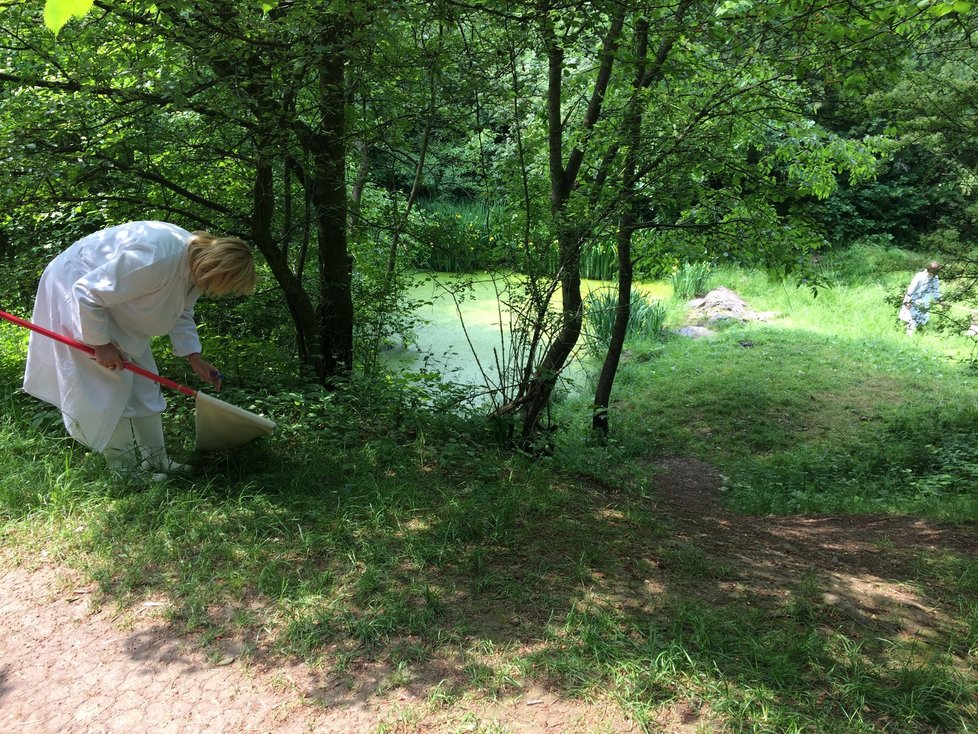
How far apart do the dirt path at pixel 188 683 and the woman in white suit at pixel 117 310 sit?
2.82 ft

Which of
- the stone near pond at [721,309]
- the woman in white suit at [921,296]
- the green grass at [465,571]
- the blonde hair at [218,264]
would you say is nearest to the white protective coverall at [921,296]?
the woman in white suit at [921,296]

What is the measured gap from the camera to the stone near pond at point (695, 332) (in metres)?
12.9

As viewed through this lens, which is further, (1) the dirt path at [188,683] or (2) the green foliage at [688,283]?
(2) the green foliage at [688,283]

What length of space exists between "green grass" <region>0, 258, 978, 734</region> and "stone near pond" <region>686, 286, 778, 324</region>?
8237mm

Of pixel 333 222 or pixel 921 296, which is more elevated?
pixel 333 222

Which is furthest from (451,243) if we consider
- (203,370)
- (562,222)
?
(203,370)

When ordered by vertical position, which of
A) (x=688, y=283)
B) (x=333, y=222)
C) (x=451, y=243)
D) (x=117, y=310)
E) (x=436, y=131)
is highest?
(x=436, y=131)

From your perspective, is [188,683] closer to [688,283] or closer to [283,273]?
[283,273]

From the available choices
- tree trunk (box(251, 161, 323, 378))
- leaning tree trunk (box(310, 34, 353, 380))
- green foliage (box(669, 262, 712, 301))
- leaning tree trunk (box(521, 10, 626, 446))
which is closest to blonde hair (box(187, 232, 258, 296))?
tree trunk (box(251, 161, 323, 378))

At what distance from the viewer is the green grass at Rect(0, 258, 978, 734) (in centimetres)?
246

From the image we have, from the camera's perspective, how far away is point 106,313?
3.60 metres

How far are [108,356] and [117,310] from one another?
24 cm

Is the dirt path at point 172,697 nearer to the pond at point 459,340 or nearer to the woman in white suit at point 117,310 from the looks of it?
the woman in white suit at point 117,310

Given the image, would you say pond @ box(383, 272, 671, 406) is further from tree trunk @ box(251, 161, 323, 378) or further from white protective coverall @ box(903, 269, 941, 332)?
white protective coverall @ box(903, 269, 941, 332)
